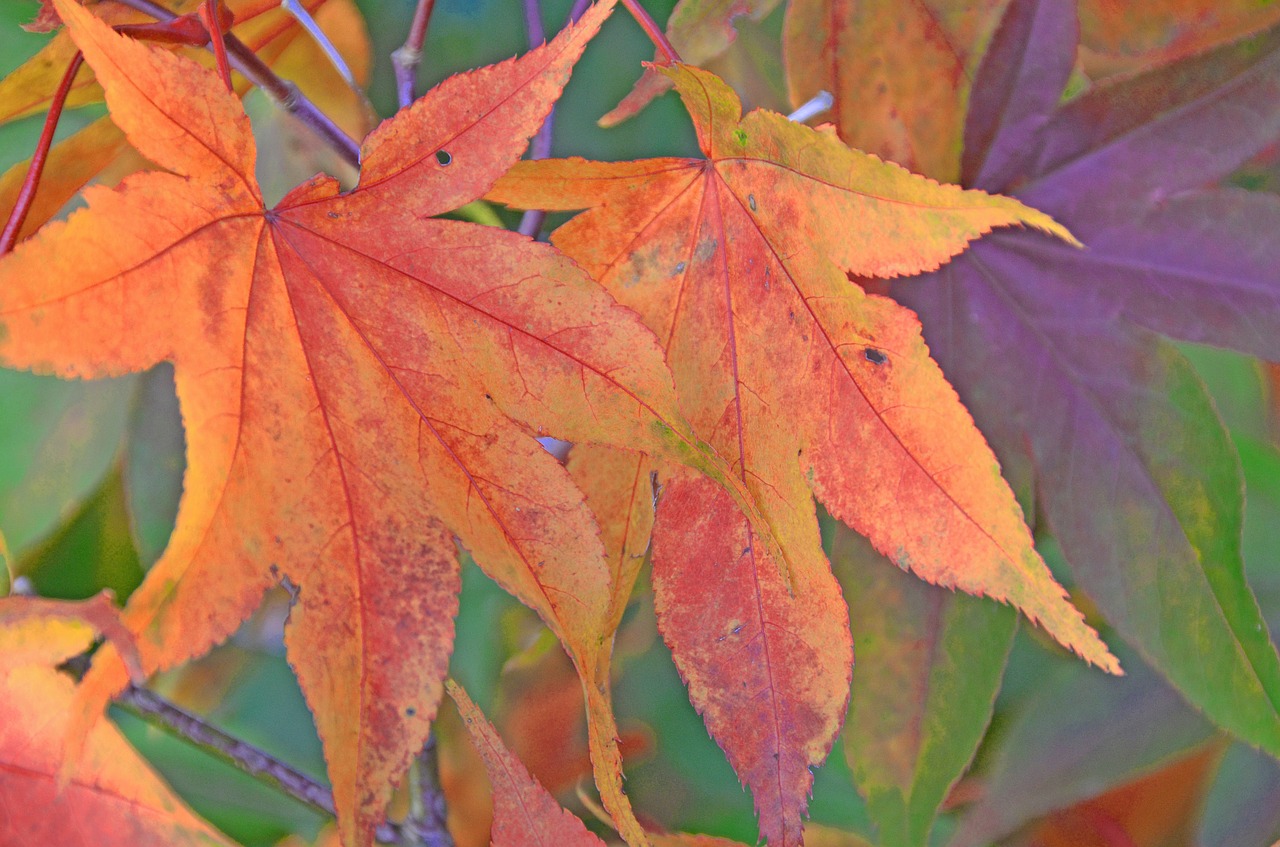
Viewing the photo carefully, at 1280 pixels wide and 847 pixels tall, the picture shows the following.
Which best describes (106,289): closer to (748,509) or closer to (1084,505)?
(748,509)

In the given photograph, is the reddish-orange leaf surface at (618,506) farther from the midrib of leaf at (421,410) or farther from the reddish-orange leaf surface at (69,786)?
the reddish-orange leaf surface at (69,786)

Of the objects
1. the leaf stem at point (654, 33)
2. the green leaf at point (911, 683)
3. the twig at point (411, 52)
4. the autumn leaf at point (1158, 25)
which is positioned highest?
the twig at point (411, 52)

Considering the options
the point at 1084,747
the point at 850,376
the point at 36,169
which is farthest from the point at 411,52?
the point at 1084,747

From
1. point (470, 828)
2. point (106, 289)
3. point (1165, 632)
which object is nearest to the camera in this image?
point (106, 289)

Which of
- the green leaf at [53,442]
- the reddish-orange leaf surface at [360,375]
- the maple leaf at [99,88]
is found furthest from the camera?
the green leaf at [53,442]

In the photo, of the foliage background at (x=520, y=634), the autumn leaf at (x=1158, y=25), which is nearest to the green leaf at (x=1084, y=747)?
the foliage background at (x=520, y=634)

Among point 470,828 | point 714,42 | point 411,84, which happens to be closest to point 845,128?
point 714,42
